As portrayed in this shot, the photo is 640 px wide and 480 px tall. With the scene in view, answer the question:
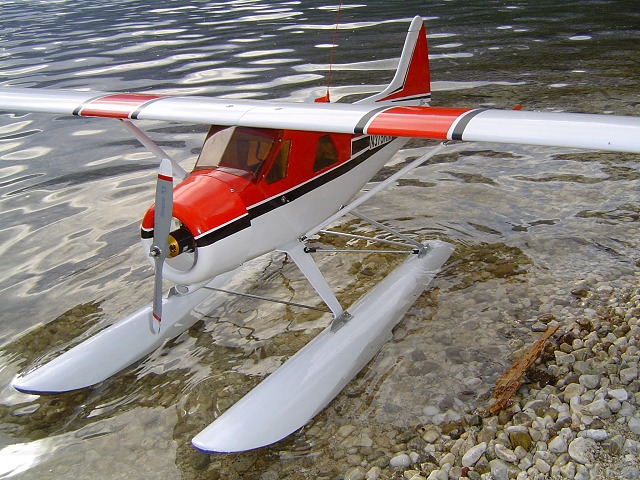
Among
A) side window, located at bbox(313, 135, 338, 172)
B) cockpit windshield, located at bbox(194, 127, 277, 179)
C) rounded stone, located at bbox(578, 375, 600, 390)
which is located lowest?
rounded stone, located at bbox(578, 375, 600, 390)

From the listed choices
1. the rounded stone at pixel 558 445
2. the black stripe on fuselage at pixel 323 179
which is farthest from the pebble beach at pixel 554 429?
the black stripe on fuselage at pixel 323 179

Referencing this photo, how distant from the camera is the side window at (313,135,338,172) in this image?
5652 mm

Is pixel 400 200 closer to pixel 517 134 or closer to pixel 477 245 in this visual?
pixel 477 245

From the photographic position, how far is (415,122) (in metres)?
4.57

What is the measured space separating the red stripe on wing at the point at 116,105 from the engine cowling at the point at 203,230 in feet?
3.92

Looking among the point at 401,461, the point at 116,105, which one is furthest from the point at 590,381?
the point at 116,105

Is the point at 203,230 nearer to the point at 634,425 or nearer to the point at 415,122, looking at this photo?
the point at 415,122

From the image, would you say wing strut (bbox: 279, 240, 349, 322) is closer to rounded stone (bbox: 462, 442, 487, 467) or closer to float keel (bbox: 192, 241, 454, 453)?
float keel (bbox: 192, 241, 454, 453)

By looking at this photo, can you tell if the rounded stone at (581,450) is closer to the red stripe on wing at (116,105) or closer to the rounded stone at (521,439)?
the rounded stone at (521,439)

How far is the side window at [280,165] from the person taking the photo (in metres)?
5.18

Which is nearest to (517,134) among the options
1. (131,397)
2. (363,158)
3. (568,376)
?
(568,376)

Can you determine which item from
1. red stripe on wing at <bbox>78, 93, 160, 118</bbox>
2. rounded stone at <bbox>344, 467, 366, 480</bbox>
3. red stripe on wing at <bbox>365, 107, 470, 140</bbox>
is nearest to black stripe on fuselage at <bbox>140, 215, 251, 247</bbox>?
red stripe on wing at <bbox>365, 107, 470, 140</bbox>

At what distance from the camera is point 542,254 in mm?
7000

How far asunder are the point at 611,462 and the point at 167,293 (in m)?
4.47
